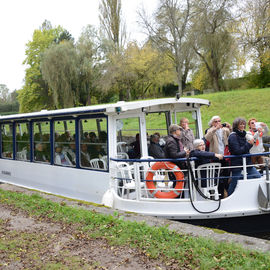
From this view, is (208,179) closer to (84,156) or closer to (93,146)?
(93,146)

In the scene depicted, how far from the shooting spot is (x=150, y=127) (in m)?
7.76

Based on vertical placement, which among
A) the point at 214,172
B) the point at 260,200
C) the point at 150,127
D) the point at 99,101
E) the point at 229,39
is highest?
the point at 229,39

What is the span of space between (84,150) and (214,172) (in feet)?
10.6

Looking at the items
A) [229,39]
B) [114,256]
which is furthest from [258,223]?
[229,39]

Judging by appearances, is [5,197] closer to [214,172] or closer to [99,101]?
[214,172]

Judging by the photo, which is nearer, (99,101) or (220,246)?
(220,246)

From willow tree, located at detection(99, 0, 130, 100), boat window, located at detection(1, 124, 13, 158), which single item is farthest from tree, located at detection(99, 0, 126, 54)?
boat window, located at detection(1, 124, 13, 158)

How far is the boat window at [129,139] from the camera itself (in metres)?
7.07

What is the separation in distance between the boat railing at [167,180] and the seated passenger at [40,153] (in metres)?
3.06

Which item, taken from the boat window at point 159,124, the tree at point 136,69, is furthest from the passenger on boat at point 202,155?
the tree at point 136,69

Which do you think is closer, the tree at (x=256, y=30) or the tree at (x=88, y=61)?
the tree at (x=256, y=30)

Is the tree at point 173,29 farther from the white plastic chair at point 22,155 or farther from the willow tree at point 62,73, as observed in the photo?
the white plastic chair at point 22,155

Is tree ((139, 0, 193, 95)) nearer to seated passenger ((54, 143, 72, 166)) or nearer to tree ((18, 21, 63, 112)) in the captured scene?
tree ((18, 21, 63, 112))

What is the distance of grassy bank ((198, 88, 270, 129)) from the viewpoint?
19.8 metres
